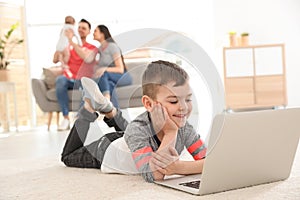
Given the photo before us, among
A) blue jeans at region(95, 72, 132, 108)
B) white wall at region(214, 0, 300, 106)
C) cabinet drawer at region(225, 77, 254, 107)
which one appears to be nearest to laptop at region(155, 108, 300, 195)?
blue jeans at region(95, 72, 132, 108)

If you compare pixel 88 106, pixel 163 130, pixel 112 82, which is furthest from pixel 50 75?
pixel 163 130

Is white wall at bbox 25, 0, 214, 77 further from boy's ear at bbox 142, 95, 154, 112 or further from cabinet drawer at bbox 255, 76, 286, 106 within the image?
boy's ear at bbox 142, 95, 154, 112

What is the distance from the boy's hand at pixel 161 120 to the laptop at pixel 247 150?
0.15m

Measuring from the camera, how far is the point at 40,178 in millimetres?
1634

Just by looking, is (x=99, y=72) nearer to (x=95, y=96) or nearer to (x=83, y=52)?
(x=95, y=96)

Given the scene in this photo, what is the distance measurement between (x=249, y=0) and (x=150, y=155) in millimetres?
4220

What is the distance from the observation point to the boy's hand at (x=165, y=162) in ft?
4.52

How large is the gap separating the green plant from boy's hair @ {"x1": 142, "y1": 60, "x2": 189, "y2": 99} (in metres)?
3.50

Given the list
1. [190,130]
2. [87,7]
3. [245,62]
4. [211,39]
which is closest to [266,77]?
[245,62]

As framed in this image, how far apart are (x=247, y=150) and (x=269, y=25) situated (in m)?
4.27

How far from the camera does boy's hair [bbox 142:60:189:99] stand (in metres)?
1.35

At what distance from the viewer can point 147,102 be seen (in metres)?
1.41

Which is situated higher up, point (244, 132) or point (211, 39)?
point (211, 39)

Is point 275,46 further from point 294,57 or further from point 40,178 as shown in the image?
point 40,178
